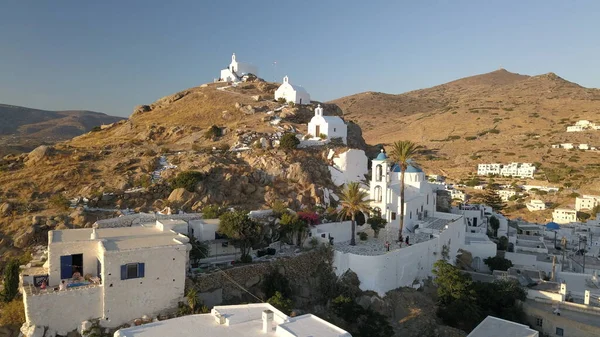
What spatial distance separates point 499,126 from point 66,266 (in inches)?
3606

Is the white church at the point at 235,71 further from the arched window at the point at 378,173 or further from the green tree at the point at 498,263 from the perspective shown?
the green tree at the point at 498,263

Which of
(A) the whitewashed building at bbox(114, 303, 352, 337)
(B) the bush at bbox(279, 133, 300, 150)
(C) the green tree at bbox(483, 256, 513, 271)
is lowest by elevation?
(C) the green tree at bbox(483, 256, 513, 271)

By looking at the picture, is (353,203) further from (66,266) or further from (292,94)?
(292,94)

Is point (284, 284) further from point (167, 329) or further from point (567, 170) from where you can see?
point (567, 170)

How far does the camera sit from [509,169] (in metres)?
71.8

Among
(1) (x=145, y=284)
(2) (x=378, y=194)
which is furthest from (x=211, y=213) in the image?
(2) (x=378, y=194)

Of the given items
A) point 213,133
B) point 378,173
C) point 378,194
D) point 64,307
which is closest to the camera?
point 64,307

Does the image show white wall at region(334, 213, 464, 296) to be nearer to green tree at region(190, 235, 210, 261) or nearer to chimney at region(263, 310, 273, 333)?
green tree at region(190, 235, 210, 261)

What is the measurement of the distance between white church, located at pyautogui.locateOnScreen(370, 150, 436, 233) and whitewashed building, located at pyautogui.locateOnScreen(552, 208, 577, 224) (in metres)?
27.8

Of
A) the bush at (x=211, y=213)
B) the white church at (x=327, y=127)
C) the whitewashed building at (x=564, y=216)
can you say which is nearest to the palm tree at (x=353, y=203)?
the bush at (x=211, y=213)

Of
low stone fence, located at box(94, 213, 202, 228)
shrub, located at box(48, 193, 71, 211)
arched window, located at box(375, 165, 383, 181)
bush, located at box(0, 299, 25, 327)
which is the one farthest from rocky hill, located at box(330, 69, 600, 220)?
bush, located at box(0, 299, 25, 327)

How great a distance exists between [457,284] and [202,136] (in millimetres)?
25395

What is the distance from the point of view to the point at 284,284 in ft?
70.3

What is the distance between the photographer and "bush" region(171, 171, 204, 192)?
28.4 meters
